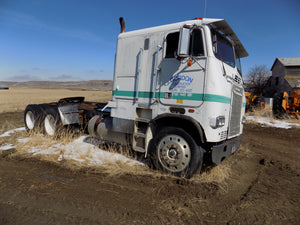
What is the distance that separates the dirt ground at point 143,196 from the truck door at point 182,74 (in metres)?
1.63

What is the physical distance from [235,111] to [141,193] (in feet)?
9.34

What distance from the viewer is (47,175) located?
14.6 ft

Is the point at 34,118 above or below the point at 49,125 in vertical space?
above

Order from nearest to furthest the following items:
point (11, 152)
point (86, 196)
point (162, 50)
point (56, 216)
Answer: point (56, 216) < point (86, 196) < point (162, 50) < point (11, 152)

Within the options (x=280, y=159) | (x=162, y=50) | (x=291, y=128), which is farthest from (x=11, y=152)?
(x=291, y=128)

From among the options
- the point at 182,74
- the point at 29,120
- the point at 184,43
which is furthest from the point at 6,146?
the point at 184,43

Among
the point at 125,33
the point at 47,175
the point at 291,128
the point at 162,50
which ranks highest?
the point at 125,33

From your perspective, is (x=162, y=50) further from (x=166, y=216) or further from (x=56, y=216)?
(x=56, y=216)

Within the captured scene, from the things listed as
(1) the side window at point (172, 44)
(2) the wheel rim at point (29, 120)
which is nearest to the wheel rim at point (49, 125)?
(2) the wheel rim at point (29, 120)

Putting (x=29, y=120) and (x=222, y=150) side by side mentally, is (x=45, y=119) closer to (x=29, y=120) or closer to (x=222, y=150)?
(x=29, y=120)

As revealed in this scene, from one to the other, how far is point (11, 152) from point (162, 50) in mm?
4927

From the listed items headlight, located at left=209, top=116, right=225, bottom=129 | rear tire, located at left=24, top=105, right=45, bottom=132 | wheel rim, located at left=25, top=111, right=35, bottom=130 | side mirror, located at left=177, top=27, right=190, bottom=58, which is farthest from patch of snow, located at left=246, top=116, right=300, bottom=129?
wheel rim, located at left=25, top=111, right=35, bottom=130

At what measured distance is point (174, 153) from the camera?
4.49m

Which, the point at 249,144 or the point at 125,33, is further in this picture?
the point at 249,144
